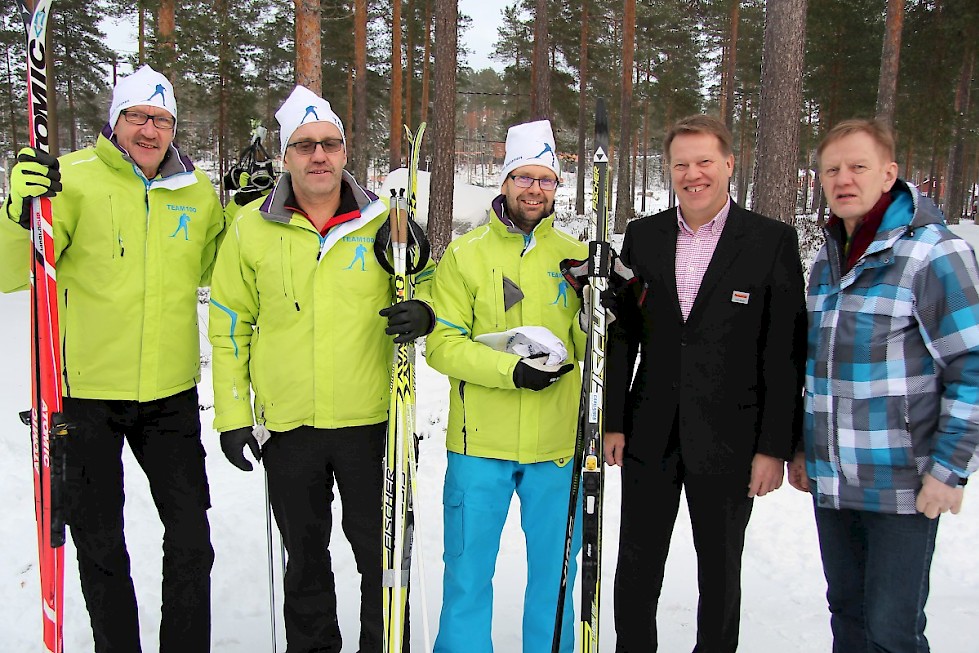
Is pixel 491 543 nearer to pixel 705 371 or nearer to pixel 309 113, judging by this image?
pixel 705 371

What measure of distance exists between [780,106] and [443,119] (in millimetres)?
4452

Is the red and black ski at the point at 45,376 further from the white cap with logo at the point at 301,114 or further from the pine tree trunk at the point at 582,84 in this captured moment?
the pine tree trunk at the point at 582,84

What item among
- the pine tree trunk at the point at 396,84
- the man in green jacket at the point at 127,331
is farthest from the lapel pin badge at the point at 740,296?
the pine tree trunk at the point at 396,84

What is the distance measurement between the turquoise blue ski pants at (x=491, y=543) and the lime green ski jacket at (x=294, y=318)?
1.66 ft

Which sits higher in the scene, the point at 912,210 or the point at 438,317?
the point at 912,210

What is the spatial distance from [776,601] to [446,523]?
2037 millimetres

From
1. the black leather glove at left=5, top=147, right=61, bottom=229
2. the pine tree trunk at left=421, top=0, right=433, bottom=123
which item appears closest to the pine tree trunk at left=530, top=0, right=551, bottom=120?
the pine tree trunk at left=421, top=0, right=433, bottom=123

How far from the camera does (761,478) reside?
7.67ft

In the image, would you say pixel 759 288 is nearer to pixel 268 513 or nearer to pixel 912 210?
pixel 912 210

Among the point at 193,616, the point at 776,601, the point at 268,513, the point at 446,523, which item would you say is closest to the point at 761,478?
the point at 446,523

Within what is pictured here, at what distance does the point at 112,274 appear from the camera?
248cm

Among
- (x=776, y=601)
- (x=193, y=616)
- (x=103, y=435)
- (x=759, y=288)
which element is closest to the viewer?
(x=759, y=288)

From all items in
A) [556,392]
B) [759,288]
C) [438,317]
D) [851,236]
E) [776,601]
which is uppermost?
[851,236]

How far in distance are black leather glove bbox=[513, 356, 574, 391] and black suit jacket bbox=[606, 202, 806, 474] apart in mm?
375
